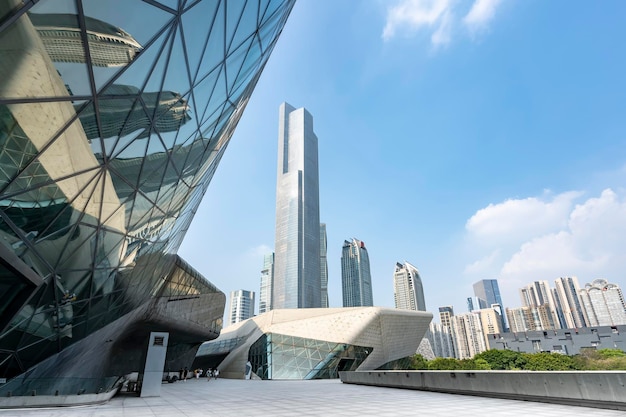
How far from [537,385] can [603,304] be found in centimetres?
23866

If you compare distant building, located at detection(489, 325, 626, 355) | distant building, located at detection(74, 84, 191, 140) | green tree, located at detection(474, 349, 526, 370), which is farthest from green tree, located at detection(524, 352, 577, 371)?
distant building, located at detection(74, 84, 191, 140)

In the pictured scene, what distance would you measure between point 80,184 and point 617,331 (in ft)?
409

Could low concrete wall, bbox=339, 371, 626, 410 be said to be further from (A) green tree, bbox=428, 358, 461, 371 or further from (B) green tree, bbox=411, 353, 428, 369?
(B) green tree, bbox=411, 353, 428, 369

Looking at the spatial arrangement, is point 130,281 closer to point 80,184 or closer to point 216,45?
point 80,184

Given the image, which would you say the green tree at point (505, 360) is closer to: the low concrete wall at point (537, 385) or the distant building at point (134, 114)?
the low concrete wall at point (537, 385)

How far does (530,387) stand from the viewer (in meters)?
11.1

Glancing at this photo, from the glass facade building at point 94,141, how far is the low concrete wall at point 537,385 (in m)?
14.3

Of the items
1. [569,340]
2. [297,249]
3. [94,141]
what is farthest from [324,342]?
[297,249]

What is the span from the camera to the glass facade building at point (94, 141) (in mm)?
6258

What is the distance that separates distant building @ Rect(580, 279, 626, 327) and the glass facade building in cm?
23527

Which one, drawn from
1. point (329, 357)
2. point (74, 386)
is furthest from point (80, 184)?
point (329, 357)


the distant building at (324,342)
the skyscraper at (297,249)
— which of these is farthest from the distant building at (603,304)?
the distant building at (324,342)

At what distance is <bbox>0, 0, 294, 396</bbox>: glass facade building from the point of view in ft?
20.5

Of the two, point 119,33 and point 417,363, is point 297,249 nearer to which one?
point 417,363
